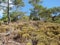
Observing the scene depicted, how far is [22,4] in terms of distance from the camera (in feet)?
79.6

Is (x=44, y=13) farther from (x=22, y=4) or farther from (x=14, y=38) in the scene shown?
(x=14, y=38)

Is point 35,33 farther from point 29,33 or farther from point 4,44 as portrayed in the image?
point 4,44

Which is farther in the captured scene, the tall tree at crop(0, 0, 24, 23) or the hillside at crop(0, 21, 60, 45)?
the tall tree at crop(0, 0, 24, 23)

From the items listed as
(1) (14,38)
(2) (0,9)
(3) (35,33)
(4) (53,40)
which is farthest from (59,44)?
(2) (0,9)

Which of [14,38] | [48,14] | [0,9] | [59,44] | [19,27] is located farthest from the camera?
[48,14]

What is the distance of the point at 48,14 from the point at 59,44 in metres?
15.6

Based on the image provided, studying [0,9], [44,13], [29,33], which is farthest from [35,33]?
[44,13]

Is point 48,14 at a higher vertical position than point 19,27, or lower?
lower

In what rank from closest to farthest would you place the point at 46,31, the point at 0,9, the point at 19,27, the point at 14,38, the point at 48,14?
the point at 14,38, the point at 46,31, the point at 19,27, the point at 0,9, the point at 48,14

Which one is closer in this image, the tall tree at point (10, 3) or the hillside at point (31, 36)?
the hillside at point (31, 36)

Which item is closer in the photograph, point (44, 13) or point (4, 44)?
point (4, 44)

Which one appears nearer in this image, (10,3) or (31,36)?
(31,36)

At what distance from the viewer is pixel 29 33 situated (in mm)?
9766

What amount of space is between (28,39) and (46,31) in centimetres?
140
